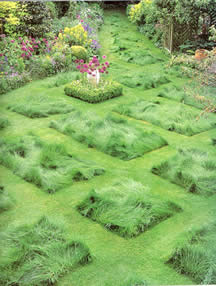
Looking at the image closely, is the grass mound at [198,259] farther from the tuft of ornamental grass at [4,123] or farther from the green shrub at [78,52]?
the green shrub at [78,52]

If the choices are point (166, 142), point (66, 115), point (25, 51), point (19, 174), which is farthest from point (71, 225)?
point (25, 51)

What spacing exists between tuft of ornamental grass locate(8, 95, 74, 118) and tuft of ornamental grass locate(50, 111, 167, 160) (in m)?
0.56

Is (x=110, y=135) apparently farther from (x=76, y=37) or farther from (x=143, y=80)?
(x=76, y=37)

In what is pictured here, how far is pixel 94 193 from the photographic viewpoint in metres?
4.72

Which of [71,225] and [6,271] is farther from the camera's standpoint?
[71,225]

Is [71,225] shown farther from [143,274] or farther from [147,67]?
[147,67]

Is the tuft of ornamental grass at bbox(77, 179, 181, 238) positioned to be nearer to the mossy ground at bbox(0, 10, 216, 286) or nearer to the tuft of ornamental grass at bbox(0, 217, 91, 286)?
the mossy ground at bbox(0, 10, 216, 286)

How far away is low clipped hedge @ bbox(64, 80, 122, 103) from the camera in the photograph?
8375 millimetres

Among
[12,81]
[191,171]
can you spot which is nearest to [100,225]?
[191,171]

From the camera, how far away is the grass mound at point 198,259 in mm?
3551

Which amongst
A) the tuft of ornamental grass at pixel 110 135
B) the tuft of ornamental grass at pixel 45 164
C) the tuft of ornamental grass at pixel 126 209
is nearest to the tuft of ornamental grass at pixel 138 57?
the tuft of ornamental grass at pixel 110 135

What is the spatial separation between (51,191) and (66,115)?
284 cm

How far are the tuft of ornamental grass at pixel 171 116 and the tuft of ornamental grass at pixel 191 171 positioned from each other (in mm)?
1155

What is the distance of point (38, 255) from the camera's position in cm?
372
